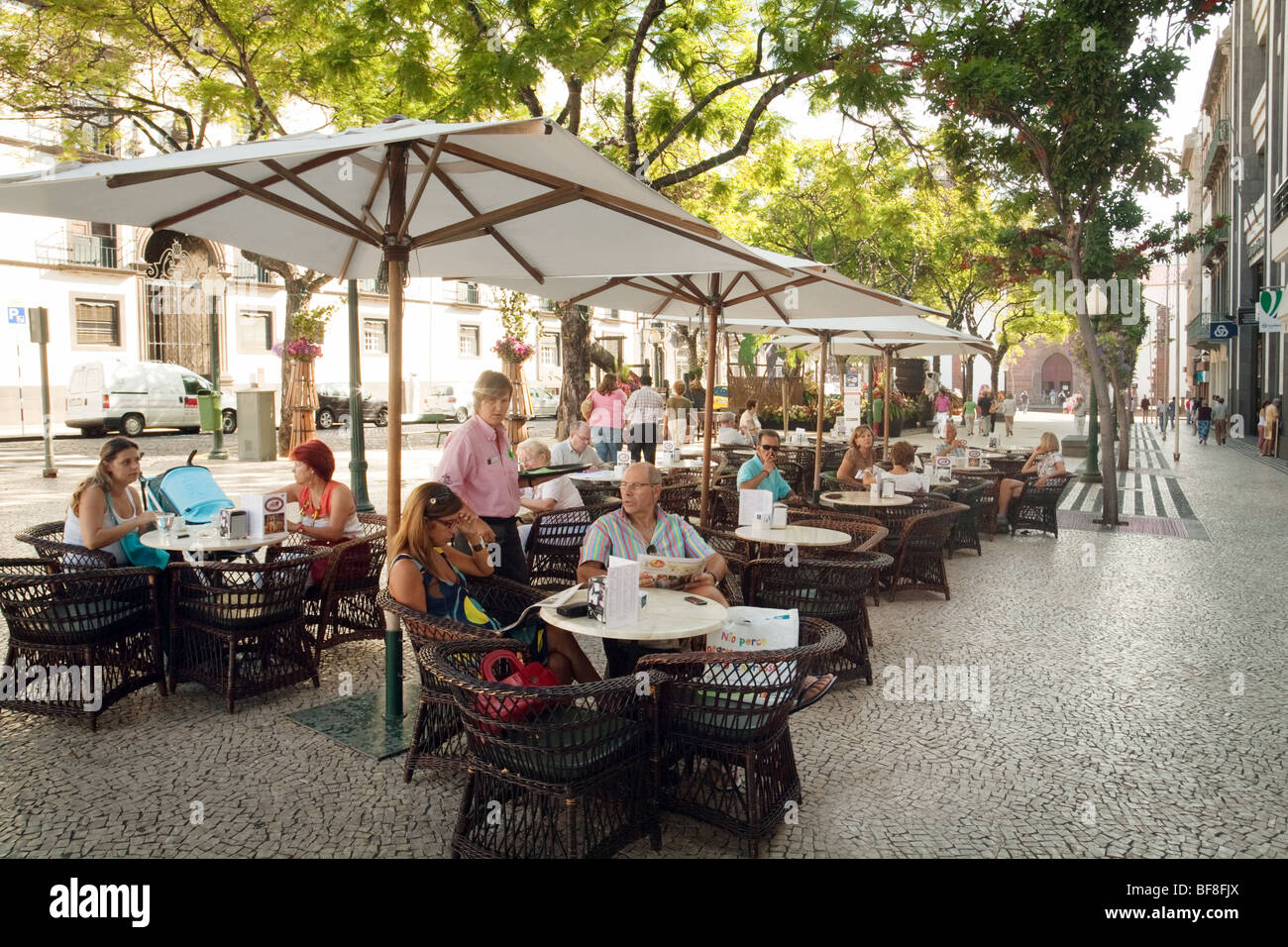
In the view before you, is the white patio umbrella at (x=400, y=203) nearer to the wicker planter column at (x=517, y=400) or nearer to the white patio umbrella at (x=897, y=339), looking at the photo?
the white patio umbrella at (x=897, y=339)

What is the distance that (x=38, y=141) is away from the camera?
25609 millimetres

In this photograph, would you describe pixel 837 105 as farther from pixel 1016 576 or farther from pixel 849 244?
pixel 849 244

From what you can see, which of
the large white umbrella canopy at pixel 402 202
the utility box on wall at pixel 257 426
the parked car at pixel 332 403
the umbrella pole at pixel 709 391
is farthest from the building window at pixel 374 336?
the large white umbrella canopy at pixel 402 202

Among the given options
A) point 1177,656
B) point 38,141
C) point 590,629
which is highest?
point 38,141

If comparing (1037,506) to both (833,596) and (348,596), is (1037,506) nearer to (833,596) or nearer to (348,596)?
(833,596)

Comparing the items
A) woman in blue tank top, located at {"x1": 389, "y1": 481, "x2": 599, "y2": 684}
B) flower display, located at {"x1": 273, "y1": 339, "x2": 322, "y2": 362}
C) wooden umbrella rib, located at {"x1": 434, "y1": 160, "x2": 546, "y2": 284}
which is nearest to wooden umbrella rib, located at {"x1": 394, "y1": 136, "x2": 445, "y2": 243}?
wooden umbrella rib, located at {"x1": 434, "y1": 160, "x2": 546, "y2": 284}

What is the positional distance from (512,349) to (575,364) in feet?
14.6

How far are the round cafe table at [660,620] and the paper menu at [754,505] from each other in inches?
85.2

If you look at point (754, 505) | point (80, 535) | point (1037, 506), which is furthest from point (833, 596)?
point (1037, 506)

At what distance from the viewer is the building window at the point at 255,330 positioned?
32094mm

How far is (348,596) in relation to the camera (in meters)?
5.61

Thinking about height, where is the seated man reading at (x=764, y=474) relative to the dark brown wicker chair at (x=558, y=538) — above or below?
above
